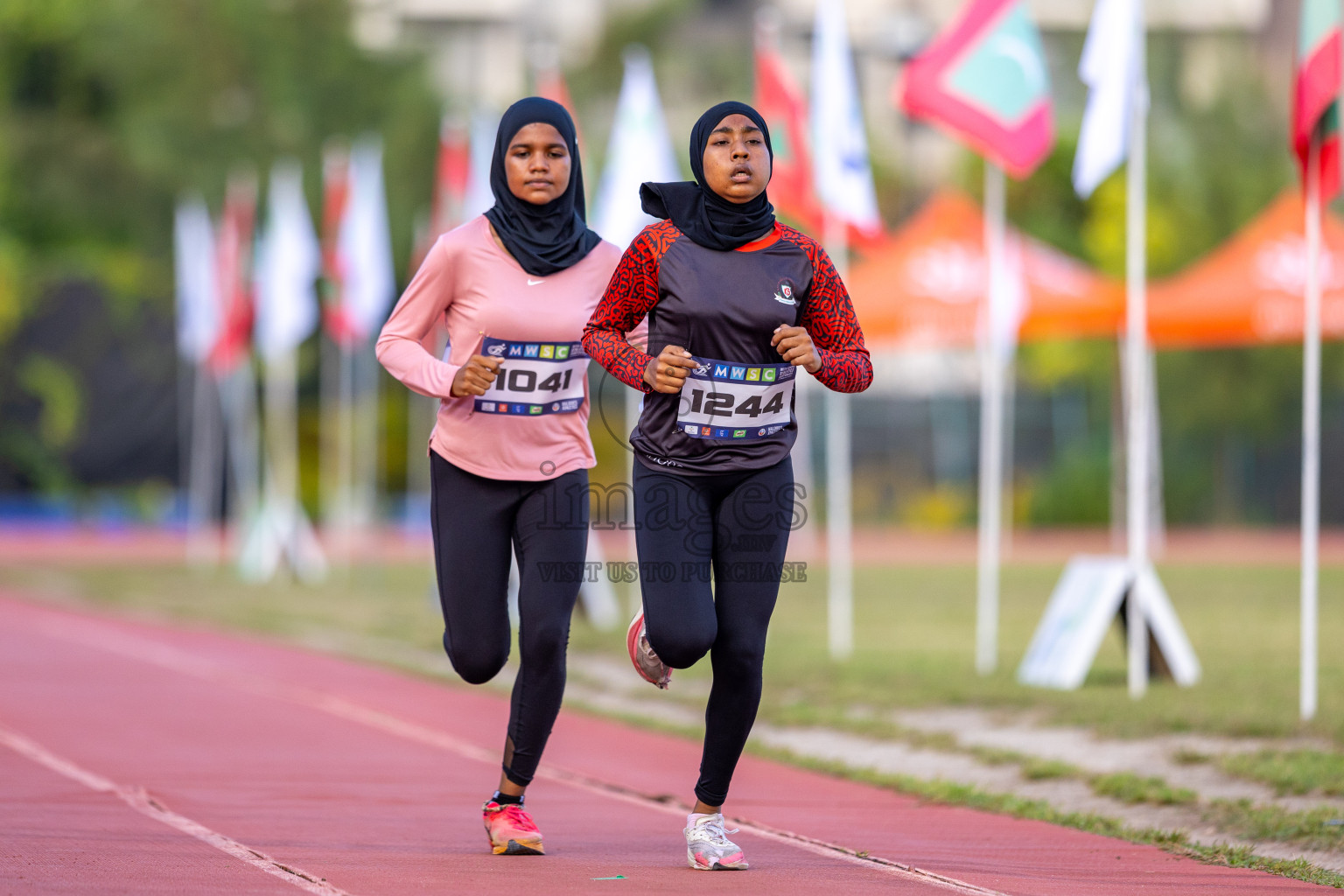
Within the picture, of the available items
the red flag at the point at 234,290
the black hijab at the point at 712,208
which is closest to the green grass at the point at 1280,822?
the black hijab at the point at 712,208

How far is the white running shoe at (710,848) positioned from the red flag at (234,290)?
1925 centimetres

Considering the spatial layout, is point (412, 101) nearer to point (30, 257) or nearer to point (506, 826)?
point (30, 257)

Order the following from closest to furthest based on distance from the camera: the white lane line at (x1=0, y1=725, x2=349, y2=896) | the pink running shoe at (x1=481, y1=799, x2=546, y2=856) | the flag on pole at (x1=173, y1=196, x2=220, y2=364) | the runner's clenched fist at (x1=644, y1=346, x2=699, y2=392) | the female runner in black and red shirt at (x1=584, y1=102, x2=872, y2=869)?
1. the white lane line at (x1=0, y1=725, x2=349, y2=896)
2. the runner's clenched fist at (x1=644, y1=346, x2=699, y2=392)
3. the female runner in black and red shirt at (x1=584, y1=102, x2=872, y2=869)
4. the pink running shoe at (x1=481, y1=799, x2=546, y2=856)
5. the flag on pole at (x1=173, y1=196, x2=220, y2=364)

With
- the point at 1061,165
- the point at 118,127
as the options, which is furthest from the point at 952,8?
the point at 118,127

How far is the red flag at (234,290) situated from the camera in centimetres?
2412

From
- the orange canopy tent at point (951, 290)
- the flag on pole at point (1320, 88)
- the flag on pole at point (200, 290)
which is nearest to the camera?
the flag on pole at point (1320, 88)

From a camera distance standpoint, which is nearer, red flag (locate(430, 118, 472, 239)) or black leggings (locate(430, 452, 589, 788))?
black leggings (locate(430, 452, 589, 788))

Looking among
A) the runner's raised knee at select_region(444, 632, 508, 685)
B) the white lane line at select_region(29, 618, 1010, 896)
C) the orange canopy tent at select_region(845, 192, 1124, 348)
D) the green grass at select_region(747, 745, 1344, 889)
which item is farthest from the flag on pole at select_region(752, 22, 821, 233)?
the runner's raised knee at select_region(444, 632, 508, 685)

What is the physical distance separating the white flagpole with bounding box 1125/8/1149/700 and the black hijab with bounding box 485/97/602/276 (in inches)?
222

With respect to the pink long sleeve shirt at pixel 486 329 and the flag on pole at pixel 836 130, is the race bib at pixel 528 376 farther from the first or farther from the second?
the flag on pole at pixel 836 130

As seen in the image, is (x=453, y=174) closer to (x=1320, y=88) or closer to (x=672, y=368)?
(x=1320, y=88)

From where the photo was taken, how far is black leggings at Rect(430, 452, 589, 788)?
5.99m

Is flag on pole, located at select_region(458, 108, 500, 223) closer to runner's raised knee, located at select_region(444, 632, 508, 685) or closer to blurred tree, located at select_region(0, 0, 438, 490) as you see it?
runner's raised knee, located at select_region(444, 632, 508, 685)

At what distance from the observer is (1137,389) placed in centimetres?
1104
